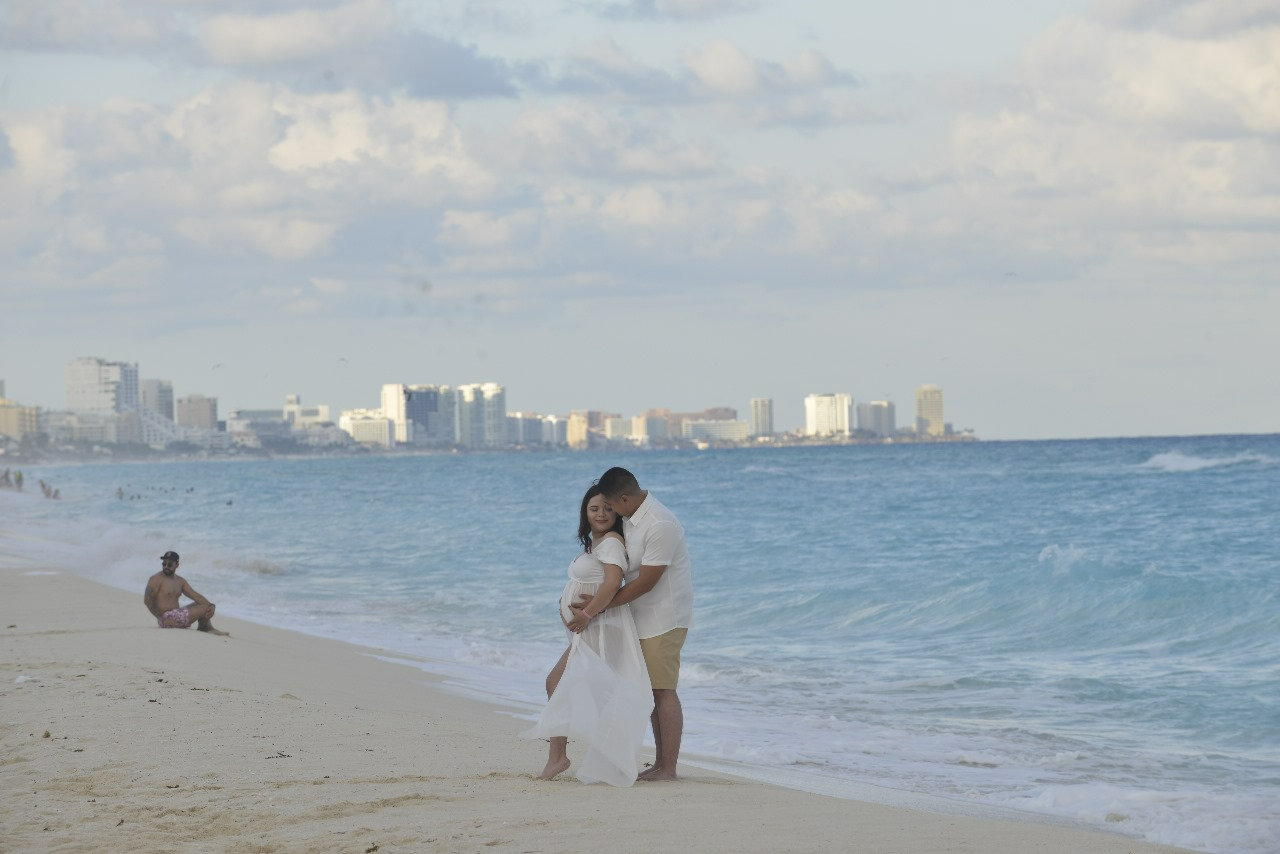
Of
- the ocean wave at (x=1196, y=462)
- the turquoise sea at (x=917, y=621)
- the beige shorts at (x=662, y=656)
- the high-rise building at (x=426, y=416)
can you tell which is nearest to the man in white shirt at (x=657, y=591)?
the beige shorts at (x=662, y=656)

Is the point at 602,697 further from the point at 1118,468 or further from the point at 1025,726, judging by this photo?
the point at 1118,468

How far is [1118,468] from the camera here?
2365 inches

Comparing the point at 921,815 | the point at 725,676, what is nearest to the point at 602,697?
the point at 921,815

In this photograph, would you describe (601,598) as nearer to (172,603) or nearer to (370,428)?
(172,603)

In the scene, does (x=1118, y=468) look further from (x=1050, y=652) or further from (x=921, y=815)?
(x=921, y=815)

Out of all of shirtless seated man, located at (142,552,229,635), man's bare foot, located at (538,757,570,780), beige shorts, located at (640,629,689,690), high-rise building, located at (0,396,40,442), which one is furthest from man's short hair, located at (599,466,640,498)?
high-rise building, located at (0,396,40,442)

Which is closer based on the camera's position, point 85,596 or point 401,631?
point 85,596

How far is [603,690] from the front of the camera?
6188 mm

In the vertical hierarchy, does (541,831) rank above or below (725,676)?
above

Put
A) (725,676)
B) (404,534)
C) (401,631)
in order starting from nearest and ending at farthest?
(725,676)
(401,631)
(404,534)

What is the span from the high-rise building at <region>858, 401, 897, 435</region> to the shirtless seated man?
447 feet

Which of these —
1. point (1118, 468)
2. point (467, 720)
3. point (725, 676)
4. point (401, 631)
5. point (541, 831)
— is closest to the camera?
point (541, 831)

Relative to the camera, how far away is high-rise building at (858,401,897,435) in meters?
146

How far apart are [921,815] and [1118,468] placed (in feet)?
189
